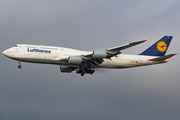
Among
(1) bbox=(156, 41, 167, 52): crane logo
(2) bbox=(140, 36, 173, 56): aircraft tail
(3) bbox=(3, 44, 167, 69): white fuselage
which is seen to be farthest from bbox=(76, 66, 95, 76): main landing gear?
(1) bbox=(156, 41, 167, 52): crane logo

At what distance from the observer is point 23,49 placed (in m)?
46.5

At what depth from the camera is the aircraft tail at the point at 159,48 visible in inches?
2131

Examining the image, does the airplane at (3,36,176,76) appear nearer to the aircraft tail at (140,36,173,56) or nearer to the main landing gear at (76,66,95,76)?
the main landing gear at (76,66,95,76)

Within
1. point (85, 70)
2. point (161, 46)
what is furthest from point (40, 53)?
point (161, 46)

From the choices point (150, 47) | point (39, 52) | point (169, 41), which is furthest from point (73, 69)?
point (169, 41)

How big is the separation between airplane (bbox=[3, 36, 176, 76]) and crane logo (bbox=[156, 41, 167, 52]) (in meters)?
2.40

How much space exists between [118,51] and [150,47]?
10.7 metres

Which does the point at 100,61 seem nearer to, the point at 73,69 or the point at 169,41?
the point at 73,69

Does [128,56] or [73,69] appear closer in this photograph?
[128,56]

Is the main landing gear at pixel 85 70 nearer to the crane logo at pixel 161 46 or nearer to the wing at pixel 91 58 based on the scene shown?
the wing at pixel 91 58

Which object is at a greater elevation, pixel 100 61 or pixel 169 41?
pixel 169 41

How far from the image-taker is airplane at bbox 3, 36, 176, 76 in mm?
46219

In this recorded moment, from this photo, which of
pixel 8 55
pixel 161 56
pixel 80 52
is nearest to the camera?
pixel 8 55

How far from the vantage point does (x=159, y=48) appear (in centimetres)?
5488
